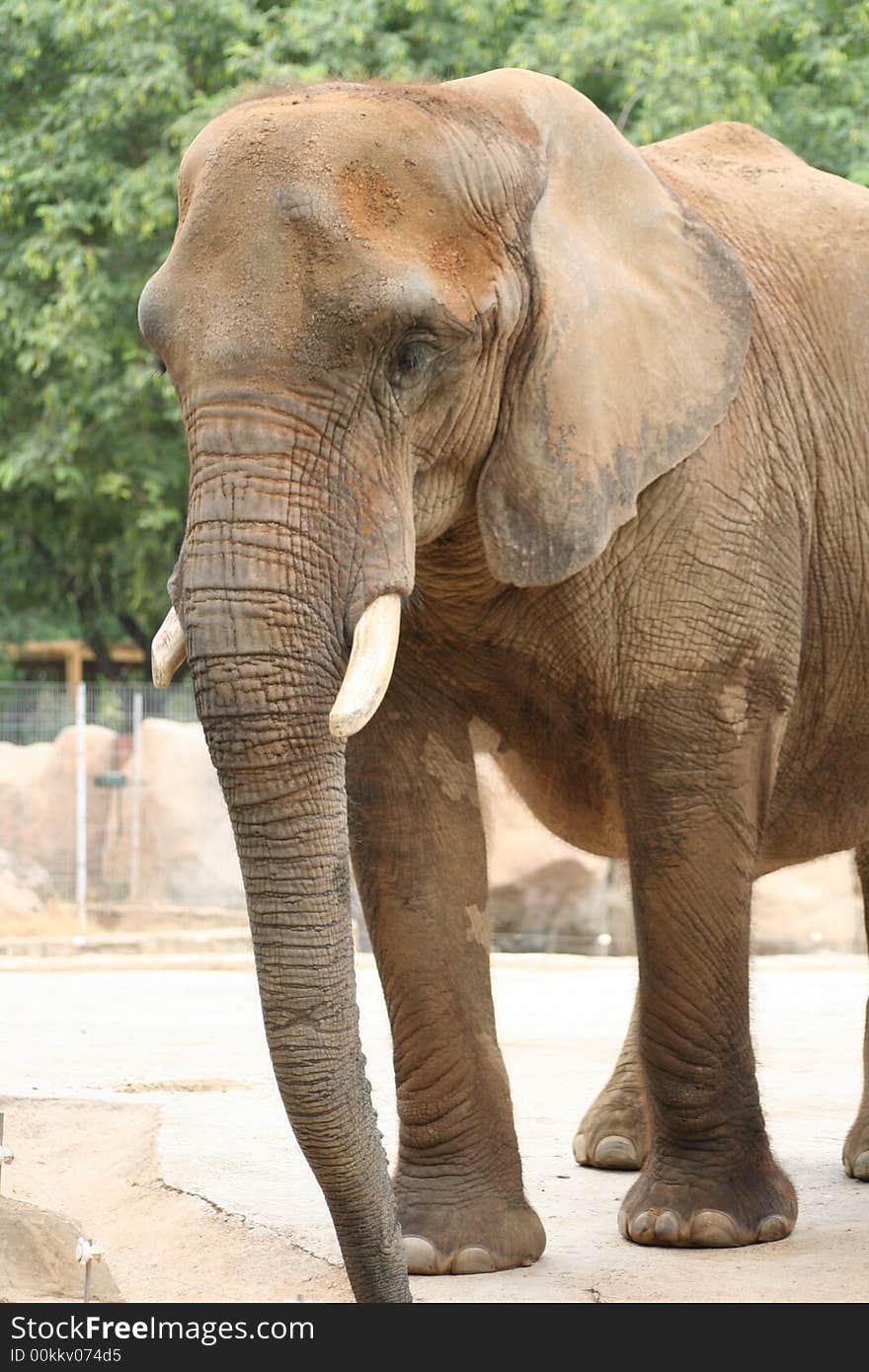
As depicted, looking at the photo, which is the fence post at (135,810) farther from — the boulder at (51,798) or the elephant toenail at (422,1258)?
the elephant toenail at (422,1258)

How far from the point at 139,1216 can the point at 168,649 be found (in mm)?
2298

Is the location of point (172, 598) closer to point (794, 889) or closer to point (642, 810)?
point (642, 810)

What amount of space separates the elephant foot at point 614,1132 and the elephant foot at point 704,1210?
3.72 ft

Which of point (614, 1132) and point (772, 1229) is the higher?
point (772, 1229)

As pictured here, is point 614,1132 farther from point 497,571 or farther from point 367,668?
point 367,668

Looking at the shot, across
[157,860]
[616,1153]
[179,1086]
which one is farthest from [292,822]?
[157,860]

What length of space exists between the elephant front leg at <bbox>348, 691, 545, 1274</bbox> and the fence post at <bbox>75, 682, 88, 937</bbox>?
11.5m

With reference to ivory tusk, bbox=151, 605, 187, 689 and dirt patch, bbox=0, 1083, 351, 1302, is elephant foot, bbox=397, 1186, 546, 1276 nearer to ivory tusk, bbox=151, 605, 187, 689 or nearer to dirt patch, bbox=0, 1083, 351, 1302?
dirt patch, bbox=0, 1083, 351, 1302

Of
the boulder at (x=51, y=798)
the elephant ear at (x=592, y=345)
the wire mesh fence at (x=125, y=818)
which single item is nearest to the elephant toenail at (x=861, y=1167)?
the elephant ear at (x=592, y=345)

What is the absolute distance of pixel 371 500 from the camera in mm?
4176

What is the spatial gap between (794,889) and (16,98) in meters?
9.55

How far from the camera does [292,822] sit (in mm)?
3928

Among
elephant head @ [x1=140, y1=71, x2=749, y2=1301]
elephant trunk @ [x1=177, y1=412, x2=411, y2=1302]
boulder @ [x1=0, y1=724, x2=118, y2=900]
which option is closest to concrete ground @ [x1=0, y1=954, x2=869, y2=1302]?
elephant trunk @ [x1=177, y1=412, x2=411, y2=1302]

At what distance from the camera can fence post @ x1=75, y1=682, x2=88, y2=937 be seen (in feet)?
54.6
